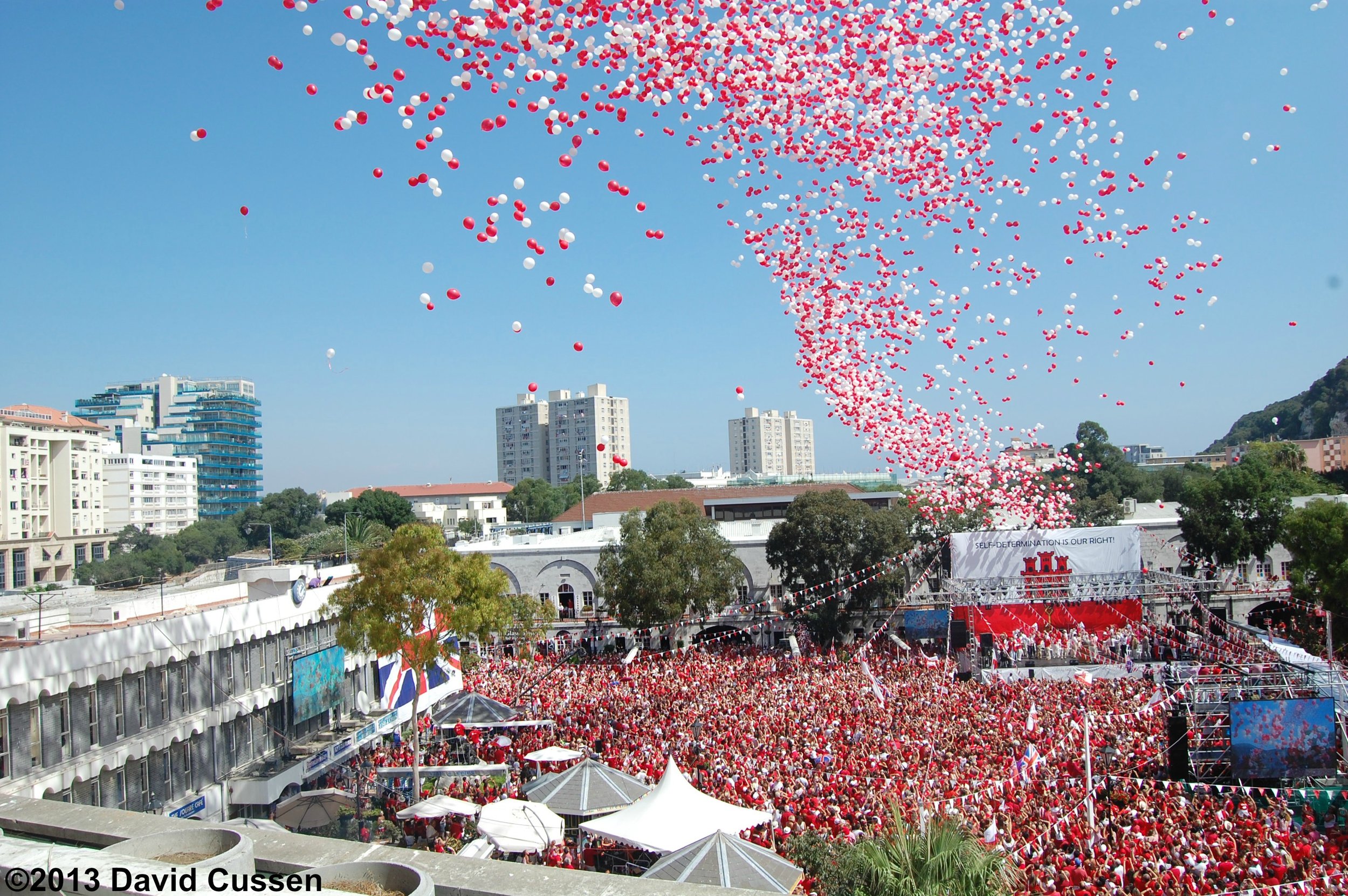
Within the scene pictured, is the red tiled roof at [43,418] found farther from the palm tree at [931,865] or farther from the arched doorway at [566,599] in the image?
the palm tree at [931,865]

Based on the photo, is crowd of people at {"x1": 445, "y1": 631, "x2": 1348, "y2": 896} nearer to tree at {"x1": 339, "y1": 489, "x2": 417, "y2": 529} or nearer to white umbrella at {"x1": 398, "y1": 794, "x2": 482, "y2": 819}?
white umbrella at {"x1": 398, "y1": 794, "x2": 482, "y2": 819}

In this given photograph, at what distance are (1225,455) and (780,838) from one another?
133m

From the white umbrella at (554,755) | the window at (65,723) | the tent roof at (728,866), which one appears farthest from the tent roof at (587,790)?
the window at (65,723)

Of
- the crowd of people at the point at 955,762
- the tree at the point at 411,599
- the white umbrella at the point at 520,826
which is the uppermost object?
the tree at the point at 411,599

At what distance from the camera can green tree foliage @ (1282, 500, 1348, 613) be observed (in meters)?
23.7

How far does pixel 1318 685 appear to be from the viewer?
14531mm

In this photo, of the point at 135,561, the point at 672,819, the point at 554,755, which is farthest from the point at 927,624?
the point at 135,561

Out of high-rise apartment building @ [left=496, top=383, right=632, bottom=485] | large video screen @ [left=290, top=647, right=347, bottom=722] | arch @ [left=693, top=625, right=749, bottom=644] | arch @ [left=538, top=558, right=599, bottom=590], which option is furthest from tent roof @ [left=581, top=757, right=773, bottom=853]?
high-rise apartment building @ [left=496, top=383, right=632, bottom=485]

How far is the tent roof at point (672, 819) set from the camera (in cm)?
967

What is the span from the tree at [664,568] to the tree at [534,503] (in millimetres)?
63295

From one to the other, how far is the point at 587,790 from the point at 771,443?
6317 inches

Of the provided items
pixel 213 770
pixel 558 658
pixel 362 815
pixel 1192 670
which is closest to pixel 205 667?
pixel 213 770

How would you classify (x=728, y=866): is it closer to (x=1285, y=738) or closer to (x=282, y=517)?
(x=1285, y=738)

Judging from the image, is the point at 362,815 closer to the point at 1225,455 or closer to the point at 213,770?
the point at 213,770
